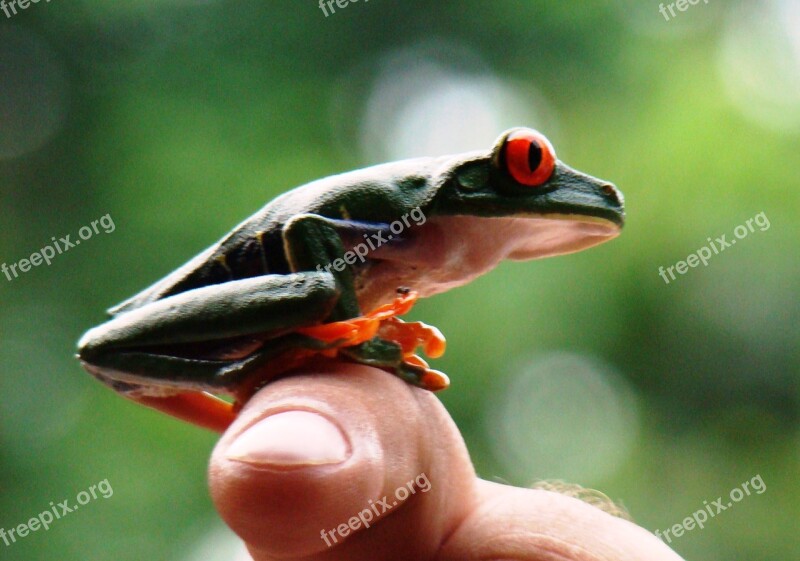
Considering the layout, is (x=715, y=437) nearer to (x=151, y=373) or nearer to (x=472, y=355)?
(x=472, y=355)

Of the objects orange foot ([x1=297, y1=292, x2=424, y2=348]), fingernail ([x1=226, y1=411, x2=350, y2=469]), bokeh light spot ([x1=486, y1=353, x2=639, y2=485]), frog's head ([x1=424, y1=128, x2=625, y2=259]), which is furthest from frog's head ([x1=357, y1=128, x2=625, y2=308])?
bokeh light spot ([x1=486, y1=353, x2=639, y2=485])

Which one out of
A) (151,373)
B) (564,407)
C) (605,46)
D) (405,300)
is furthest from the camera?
(605,46)

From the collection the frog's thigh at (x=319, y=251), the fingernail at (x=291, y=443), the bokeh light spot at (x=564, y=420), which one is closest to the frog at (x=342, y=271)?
the frog's thigh at (x=319, y=251)

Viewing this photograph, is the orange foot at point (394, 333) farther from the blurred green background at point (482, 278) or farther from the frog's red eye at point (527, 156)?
the blurred green background at point (482, 278)

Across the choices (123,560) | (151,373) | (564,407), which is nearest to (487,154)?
(151,373)

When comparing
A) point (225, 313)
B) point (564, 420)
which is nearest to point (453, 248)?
point (225, 313)
